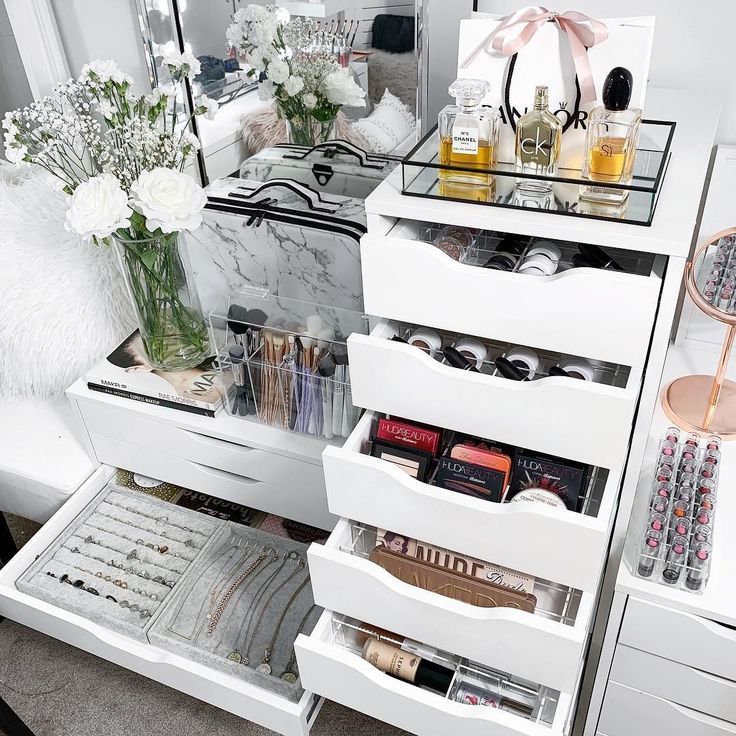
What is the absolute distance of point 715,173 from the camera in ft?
4.05

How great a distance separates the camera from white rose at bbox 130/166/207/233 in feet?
4.03

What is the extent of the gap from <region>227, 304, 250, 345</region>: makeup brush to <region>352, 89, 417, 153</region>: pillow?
16.6 inches

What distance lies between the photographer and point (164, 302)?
1.51 metres

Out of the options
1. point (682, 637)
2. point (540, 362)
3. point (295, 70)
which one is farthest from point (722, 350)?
point (295, 70)

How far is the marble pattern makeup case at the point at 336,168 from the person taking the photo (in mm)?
1467

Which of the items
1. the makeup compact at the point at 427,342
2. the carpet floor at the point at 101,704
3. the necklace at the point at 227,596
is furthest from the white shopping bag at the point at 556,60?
the carpet floor at the point at 101,704

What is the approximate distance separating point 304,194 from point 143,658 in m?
0.90

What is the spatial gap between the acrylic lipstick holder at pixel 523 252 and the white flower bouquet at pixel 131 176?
0.47m

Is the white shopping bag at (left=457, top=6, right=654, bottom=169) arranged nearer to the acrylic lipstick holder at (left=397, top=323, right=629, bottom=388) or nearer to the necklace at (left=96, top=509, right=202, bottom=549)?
the acrylic lipstick holder at (left=397, top=323, right=629, bottom=388)

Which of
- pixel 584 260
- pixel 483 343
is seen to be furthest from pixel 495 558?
pixel 584 260

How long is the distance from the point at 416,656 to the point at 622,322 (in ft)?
1.91

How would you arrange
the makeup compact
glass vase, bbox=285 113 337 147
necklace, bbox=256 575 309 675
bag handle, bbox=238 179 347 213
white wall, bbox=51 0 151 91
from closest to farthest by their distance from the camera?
the makeup compact < necklace, bbox=256 575 309 675 < bag handle, bbox=238 179 347 213 < glass vase, bbox=285 113 337 147 < white wall, bbox=51 0 151 91

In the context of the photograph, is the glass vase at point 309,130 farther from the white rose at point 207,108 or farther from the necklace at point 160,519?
the necklace at point 160,519

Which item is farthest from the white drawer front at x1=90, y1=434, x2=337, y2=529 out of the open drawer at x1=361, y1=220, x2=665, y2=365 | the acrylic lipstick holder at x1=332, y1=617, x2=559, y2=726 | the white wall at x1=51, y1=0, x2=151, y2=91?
the white wall at x1=51, y1=0, x2=151, y2=91
